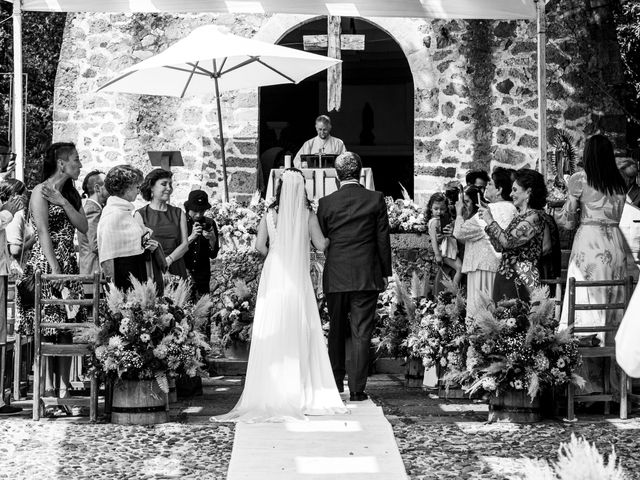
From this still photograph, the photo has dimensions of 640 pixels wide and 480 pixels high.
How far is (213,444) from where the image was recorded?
6.75 metres

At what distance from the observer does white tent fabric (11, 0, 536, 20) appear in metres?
10.8

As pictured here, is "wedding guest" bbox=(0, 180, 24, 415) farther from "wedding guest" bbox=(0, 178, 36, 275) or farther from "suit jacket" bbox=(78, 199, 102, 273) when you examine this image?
"suit jacket" bbox=(78, 199, 102, 273)

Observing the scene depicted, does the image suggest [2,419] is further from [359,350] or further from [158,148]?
[158,148]

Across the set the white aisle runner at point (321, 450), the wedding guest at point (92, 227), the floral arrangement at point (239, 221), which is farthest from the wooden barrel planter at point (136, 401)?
the floral arrangement at point (239, 221)

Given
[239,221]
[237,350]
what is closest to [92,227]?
[237,350]

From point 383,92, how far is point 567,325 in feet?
48.3

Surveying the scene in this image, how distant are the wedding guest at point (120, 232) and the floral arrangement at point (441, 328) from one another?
2147 millimetres

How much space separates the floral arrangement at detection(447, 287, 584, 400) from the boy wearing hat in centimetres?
312

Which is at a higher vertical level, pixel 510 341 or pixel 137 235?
pixel 137 235

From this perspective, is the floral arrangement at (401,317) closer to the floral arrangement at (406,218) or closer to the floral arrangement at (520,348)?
the floral arrangement at (520,348)

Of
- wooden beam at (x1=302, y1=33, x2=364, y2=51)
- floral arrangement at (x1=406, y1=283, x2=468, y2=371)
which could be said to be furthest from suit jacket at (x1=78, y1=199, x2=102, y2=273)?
wooden beam at (x1=302, y1=33, x2=364, y2=51)

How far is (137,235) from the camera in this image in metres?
7.63

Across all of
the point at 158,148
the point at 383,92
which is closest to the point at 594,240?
the point at 158,148

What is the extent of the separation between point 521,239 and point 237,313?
119 inches
